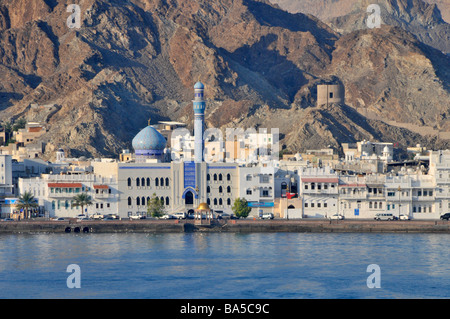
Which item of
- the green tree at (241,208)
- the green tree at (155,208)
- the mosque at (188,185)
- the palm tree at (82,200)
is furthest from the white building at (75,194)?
the green tree at (241,208)

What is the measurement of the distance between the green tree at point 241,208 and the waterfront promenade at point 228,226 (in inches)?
154

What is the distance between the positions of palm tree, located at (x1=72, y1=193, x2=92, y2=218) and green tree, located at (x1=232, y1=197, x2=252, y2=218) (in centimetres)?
1563

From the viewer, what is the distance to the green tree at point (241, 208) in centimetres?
12412

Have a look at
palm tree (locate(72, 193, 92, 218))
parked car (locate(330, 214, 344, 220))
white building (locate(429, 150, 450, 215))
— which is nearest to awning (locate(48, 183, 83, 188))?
palm tree (locate(72, 193, 92, 218))

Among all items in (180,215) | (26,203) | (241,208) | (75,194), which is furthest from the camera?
(75,194)

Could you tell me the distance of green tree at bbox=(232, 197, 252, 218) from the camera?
124m

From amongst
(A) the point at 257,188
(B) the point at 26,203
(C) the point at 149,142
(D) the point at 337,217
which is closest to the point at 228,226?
(A) the point at 257,188

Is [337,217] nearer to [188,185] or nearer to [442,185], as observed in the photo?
[442,185]

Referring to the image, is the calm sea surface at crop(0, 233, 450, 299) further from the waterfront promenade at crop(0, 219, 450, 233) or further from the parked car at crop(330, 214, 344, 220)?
the parked car at crop(330, 214, 344, 220)

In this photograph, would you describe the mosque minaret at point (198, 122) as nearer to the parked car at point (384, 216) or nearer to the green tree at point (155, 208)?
the green tree at point (155, 208)

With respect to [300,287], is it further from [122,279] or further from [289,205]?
[289,205]

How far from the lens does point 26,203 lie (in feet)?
410

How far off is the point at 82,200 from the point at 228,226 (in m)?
16.6
